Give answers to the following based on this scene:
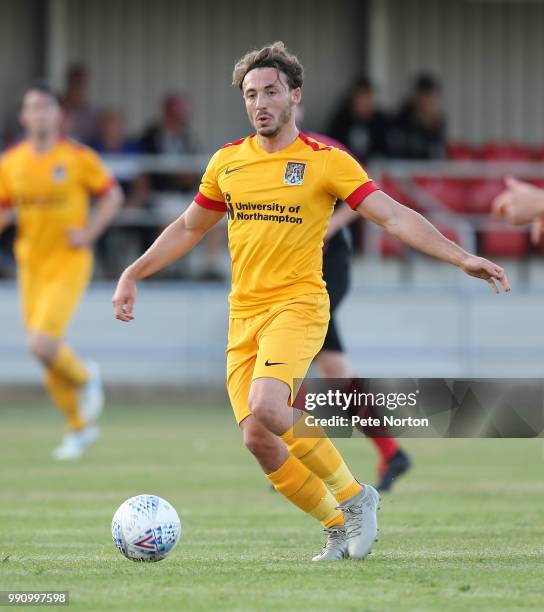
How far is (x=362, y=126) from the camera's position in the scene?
67.5 ft

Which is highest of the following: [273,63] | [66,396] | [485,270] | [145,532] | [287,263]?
[273,63]

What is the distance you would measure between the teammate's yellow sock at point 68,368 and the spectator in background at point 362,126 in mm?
7619

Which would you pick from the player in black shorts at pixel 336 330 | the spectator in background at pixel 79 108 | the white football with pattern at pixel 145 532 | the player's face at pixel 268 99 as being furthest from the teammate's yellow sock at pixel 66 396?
the spectator in background at pixel 79 108

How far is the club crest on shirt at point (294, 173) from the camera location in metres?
7.20

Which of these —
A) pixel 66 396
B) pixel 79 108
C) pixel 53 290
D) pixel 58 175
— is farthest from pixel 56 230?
pixel 79 108

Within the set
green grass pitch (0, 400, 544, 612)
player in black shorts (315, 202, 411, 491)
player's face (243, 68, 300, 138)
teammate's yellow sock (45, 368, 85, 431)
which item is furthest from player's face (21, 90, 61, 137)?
player's face (243, 68, 300, 138)

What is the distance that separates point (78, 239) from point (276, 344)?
23.5ft

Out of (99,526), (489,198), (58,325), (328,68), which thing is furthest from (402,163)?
(99,526)

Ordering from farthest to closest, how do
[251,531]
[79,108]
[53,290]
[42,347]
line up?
[79,108] → [53,290] → [42,347] → [251,531]

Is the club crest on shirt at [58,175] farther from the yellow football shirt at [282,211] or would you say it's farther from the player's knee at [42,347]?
the yellow football shirt at [282,211]

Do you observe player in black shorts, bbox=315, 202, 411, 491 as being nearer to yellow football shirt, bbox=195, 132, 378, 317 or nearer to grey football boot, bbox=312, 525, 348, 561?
yellow football shirt, bbox=195, 132, 378, 317

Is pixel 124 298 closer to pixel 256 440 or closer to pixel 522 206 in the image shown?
pixel 256 440

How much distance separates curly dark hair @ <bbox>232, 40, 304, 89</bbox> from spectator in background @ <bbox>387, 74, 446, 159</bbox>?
44.0 ft

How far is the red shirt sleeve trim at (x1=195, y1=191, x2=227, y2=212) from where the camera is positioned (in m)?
7.57
